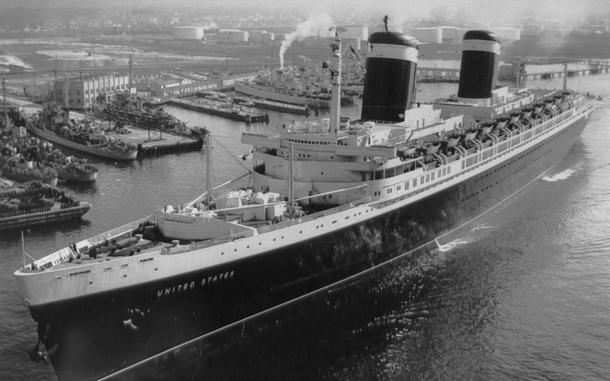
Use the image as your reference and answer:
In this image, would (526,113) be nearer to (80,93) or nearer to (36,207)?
(36,207)

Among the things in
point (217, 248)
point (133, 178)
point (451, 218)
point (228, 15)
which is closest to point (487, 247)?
point (451, 218)

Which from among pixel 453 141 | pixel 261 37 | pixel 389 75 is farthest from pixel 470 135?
pixel 261 37

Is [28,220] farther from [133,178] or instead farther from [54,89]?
[54,89]

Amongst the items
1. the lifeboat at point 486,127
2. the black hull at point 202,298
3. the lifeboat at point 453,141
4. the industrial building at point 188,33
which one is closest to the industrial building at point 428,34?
the industrial building at point 188,33

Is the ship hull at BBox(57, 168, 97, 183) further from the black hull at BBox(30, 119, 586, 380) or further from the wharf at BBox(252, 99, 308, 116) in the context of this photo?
the wharf at BBox(252, 99, 308, 116)

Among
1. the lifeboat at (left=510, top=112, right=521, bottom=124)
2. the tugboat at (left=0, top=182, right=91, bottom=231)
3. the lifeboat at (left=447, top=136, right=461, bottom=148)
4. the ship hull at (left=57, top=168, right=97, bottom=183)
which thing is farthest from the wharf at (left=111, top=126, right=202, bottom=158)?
the lifeboat at (left=447, top=136, right=461, bottom=148)
